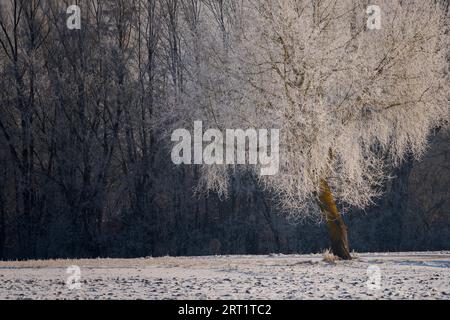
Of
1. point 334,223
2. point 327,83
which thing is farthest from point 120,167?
point 327,83

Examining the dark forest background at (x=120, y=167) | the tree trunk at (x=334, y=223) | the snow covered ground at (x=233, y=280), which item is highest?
the dark forest background at (x=120, y=167)

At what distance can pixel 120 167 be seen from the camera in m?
43.9

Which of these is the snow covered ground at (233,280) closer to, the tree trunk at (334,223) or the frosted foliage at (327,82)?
the tree trunk at (334,223)

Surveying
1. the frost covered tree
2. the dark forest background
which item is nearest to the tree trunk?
the frost covered tree

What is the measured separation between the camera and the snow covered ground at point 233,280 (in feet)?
49.7

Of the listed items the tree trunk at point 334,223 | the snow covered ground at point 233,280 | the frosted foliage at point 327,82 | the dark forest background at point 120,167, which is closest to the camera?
the snow covered ground at point 233,280

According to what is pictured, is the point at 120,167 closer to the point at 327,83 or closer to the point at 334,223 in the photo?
the point at 334,223

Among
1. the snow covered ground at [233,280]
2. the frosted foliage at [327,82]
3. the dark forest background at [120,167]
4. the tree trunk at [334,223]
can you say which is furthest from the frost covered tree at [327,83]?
the dark forest background at [120,167]

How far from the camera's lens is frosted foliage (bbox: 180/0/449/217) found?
2198cm

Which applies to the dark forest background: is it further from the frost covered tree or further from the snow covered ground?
the frost covered tree

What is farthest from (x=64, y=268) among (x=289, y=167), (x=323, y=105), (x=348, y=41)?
(x=348, y=41)

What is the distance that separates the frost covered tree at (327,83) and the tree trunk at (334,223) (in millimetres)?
334

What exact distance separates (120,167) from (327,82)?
76.4ft
